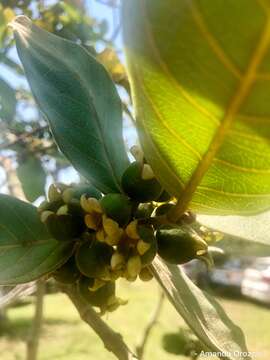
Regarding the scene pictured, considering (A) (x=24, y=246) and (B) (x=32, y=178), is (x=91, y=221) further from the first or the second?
(B) (x=32, y=178)

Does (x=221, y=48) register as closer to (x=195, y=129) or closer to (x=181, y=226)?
(x=195, y=129)

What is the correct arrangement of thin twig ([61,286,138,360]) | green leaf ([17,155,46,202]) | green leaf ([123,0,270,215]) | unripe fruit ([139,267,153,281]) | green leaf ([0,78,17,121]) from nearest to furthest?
green leaf ([123,0,270,215]) → unripe fruit ([139,267,153,281]) → thin twig ([61,286,138,360]) → green leaf ([0,78,17,121]) → green leaf ([17,155,46,202])

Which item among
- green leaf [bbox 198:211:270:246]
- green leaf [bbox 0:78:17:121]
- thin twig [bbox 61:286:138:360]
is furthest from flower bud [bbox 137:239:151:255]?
green leaf [bbox 0:78:17:121]

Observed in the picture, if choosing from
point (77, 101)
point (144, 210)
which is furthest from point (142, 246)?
point (77, 101)

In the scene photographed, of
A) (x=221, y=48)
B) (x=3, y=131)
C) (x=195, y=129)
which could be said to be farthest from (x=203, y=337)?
(x=3, y=131)

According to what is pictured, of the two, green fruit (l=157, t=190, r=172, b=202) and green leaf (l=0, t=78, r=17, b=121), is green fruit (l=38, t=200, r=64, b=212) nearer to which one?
green fruit (l=157, t=190, r=172, b=202)

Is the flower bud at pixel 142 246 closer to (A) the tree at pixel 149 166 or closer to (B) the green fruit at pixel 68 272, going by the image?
(A) the tree at pixel 149 166

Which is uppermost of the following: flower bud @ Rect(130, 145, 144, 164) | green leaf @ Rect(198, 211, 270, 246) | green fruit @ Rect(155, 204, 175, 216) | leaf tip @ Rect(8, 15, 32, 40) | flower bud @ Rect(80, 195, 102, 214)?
leaf tip @ Rect(8, 15, 32, 40)
